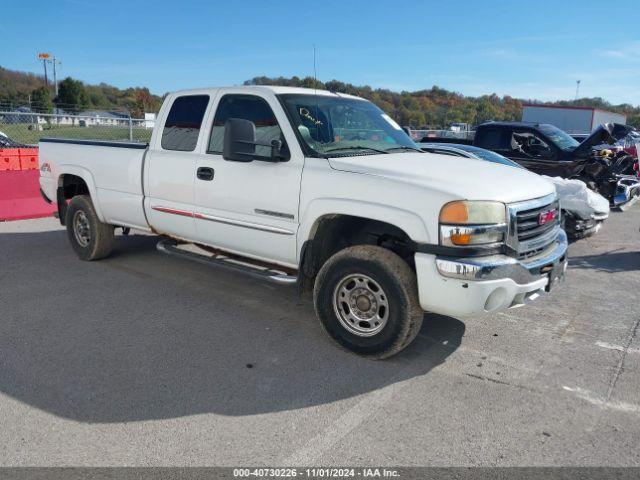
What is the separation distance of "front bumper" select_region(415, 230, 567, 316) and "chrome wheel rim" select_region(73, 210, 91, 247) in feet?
15.5

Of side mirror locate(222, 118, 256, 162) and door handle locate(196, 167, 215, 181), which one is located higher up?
side mirror locate(222, 118, 256, 162)

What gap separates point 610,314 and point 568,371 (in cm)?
167

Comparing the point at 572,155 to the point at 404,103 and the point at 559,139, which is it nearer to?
the point at 559,139

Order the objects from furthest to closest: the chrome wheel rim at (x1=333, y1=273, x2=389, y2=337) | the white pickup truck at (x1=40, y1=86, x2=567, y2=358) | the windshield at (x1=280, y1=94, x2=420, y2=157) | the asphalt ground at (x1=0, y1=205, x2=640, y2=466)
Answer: the windshield at (x1=280, y1=94, x2=420, y2=157), the chrome wheel rim at (x1=333, y1=273, x2=389, y2=337), the white pickup truck at (x1=40, y1=86, x2=567, y2=358), the asphalt ground at (x1=0, y1=205, x2=640, y2=466)

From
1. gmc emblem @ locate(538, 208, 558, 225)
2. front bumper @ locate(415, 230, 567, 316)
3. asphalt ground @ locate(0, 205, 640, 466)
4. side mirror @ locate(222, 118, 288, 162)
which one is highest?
side mirror @ locate(222, 118, 288, 162)

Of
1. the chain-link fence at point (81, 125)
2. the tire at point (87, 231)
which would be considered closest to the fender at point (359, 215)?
the tire at point (87, 231)

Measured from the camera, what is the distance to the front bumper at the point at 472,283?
12.0 ft

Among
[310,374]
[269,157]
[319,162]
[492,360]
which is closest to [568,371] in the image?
[492,360]

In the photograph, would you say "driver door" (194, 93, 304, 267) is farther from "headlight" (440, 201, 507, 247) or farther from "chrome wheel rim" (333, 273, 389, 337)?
"headlight" (440, 201, 507, 247)

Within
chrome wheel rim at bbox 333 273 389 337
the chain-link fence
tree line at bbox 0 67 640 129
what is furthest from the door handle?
tree line at bbox 0 67 640 129

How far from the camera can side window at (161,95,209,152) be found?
5.42 m

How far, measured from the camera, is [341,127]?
4.93 meters

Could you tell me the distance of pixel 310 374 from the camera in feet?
13.1

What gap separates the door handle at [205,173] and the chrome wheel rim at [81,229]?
7.99 ft
